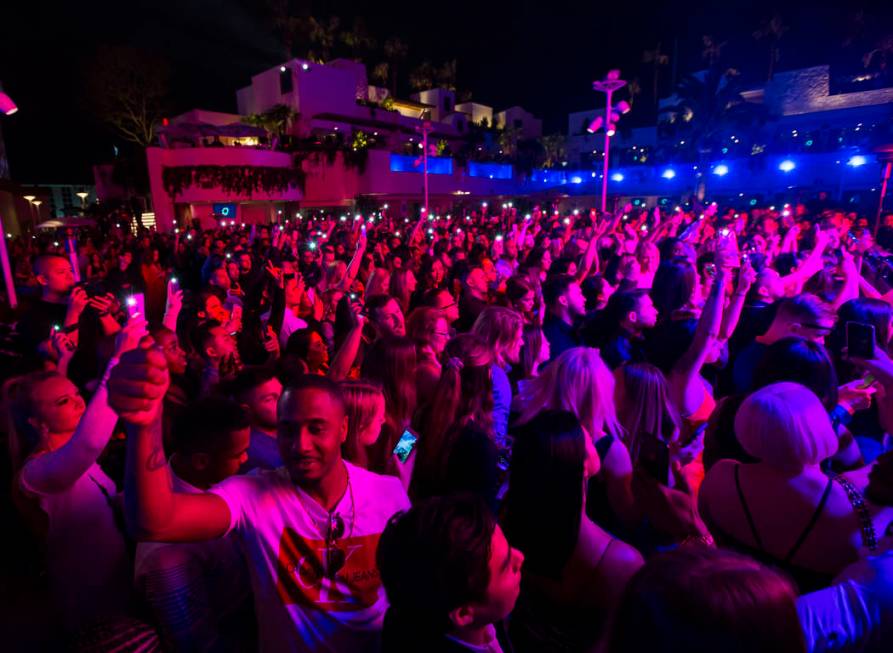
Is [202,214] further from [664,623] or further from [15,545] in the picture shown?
[664,623]

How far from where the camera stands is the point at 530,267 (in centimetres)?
721

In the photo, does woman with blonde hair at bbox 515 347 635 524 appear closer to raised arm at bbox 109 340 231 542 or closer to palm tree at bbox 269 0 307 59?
raised arm at bbox 109 340 231 542

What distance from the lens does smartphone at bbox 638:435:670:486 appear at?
7.51 ft

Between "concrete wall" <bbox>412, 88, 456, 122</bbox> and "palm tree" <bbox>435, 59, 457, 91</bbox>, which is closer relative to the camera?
"concrete wall" <bbox>412, 88, 456, 122</bbox>

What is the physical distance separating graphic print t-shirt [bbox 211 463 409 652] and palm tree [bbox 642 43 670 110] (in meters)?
50.5

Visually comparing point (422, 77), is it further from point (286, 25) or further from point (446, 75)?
point (286, 25)

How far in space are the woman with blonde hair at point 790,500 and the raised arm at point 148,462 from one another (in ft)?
6.08

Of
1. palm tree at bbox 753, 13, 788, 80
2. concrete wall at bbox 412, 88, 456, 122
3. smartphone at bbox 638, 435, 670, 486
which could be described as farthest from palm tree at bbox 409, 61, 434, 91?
smartphone at bbox 638, 435, 670, 486

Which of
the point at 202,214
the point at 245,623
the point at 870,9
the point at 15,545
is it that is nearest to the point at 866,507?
the point at 245,623

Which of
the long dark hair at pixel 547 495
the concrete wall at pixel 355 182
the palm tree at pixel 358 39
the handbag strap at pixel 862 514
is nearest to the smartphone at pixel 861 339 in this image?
the handbag strap at pixel 862 514

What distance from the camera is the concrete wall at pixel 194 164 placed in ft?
76.7

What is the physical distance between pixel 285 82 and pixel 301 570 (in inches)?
1450

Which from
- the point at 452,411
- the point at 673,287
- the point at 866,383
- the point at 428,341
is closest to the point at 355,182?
the point at 673,287

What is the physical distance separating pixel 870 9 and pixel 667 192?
15.7 metres
